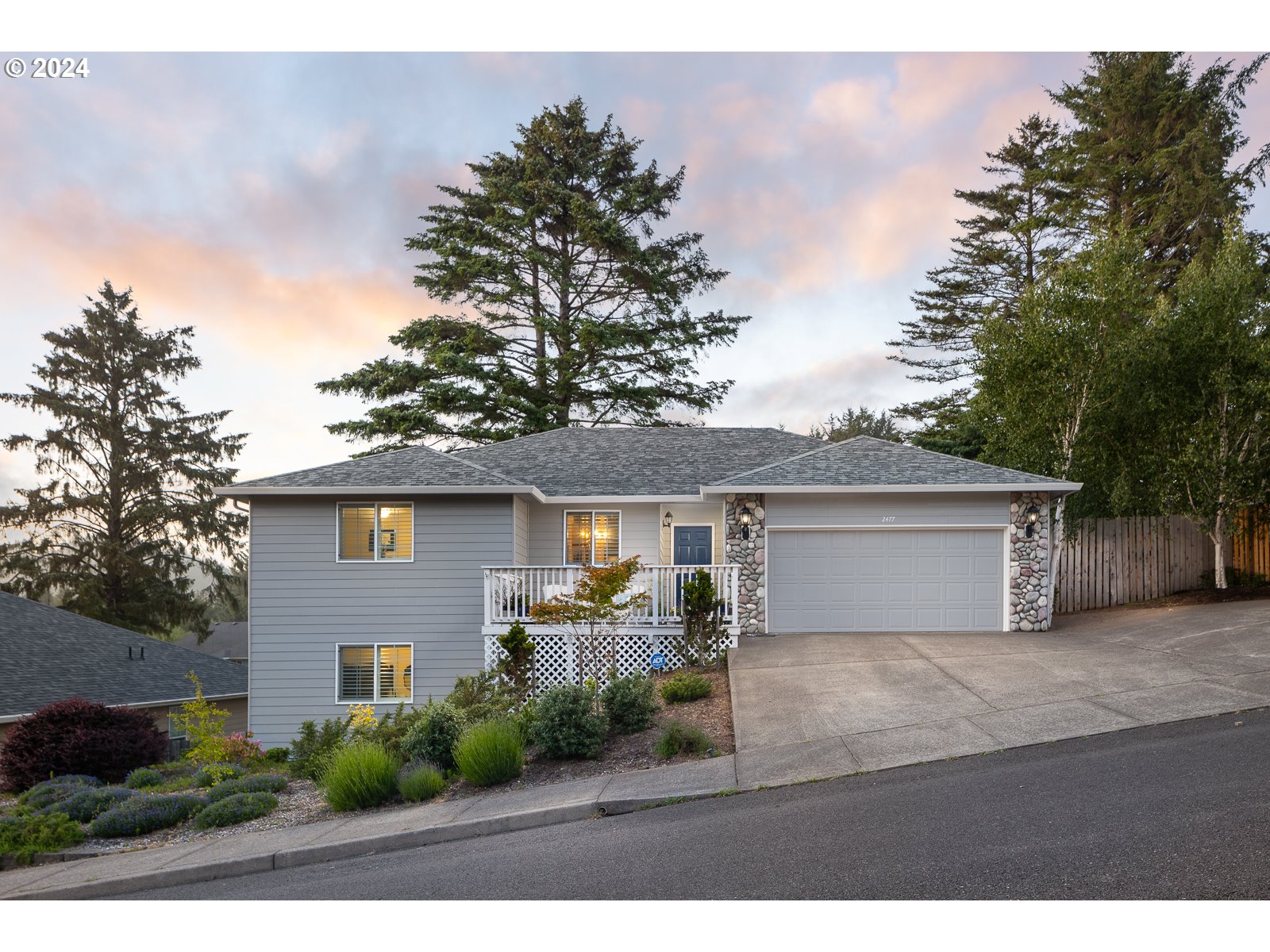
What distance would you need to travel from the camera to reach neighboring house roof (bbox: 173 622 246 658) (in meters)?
33.1

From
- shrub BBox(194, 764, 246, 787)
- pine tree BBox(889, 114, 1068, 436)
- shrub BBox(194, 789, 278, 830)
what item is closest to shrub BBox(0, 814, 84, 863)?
shrub BBox(194, 789, 278, 830)

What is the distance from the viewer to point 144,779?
9.95 m

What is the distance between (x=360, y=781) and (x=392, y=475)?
Answer: 26.9ft

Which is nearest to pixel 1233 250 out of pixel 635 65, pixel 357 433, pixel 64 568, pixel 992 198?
pixel 635 65

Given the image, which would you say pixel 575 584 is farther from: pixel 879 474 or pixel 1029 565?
pixel 1029 565

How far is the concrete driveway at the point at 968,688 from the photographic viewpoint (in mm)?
7464

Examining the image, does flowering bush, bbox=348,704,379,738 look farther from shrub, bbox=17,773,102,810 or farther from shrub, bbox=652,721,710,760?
shrub, bbox=652,721,710,760

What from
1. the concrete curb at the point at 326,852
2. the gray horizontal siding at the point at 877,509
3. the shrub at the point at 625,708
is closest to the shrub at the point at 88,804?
the concrete curb at the point at 326,852

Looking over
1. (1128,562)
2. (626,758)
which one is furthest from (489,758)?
(1128,562)

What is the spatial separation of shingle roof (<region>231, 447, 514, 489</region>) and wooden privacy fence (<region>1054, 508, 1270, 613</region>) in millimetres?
12244

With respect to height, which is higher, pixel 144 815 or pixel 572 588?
pixel 572 588

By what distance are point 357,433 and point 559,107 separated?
1298 cm

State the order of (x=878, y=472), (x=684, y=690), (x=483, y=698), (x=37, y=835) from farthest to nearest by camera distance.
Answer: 1. (x=878, y=472)
2. (x=483, y=698)
3. (x=684, y=690)
4. (x=37, y=835)

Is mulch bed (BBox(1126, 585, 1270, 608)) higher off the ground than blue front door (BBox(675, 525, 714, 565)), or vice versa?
blue front door (BBox(675, 525, 714, 565))
